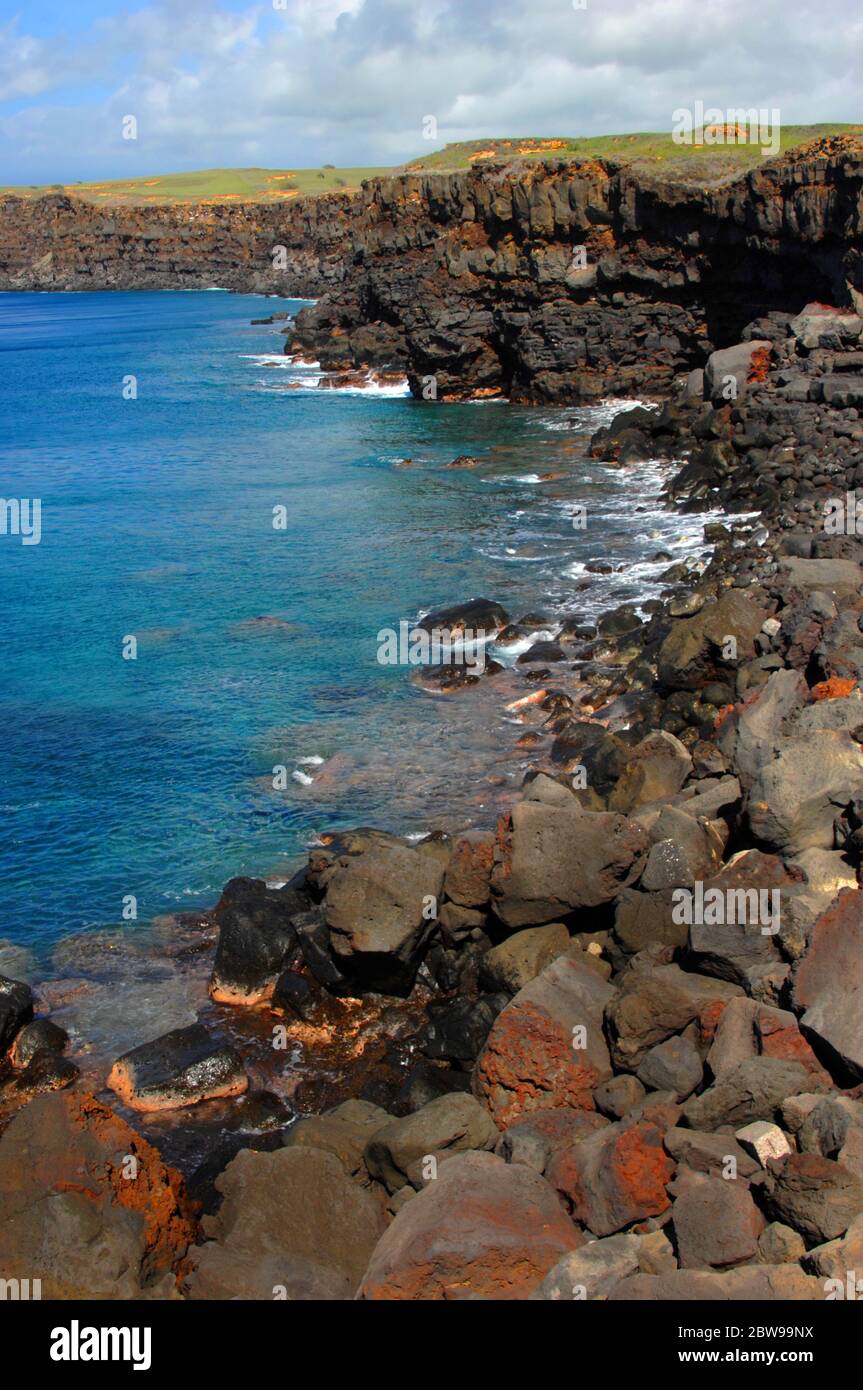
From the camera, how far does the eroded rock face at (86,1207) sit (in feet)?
34.7

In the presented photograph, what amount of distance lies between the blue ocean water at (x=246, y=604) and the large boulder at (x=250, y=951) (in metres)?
2.65

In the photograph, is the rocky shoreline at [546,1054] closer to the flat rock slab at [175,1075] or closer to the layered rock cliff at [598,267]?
the flat rock slab at [175,1075]

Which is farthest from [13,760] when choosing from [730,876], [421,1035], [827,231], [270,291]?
[270,291]

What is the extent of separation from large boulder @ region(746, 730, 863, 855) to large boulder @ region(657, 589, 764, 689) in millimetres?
9320

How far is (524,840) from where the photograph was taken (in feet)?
54.5

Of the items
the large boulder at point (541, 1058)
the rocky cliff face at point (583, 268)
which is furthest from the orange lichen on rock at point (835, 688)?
the rocky cliff face at point (583, 268)

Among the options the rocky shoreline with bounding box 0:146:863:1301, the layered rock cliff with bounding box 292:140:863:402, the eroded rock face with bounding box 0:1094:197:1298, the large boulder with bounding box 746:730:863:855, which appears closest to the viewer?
the rocky shoreline with bounding box 0:146:863:1301

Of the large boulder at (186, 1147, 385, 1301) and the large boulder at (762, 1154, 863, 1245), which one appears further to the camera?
the large boulder at (186, 1147, 385, 1301)

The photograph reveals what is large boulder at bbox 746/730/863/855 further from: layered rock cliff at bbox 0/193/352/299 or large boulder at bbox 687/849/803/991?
layered rock cliff at bbox 0/193/352/299

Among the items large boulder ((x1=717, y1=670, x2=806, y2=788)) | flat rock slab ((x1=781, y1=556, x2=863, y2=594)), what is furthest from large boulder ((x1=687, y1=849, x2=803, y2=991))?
flat rock slab ((x1=781, y1=556, x2=863, y2=594))

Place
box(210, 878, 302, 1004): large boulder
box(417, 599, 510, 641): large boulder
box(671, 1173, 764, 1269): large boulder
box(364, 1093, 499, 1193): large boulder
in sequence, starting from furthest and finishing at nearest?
box(417, 599, 510, 641): large boulder, box(210, 878, 302, 1004): large boulder, box(364, 1093, 499, 1193): large boulder, box(671, 1173, 764, 1269): large boulder

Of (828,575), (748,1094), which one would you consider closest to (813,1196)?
(748,1094)

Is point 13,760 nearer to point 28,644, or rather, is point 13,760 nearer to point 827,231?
point 28,644

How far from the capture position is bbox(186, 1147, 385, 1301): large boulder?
10.8 meters
